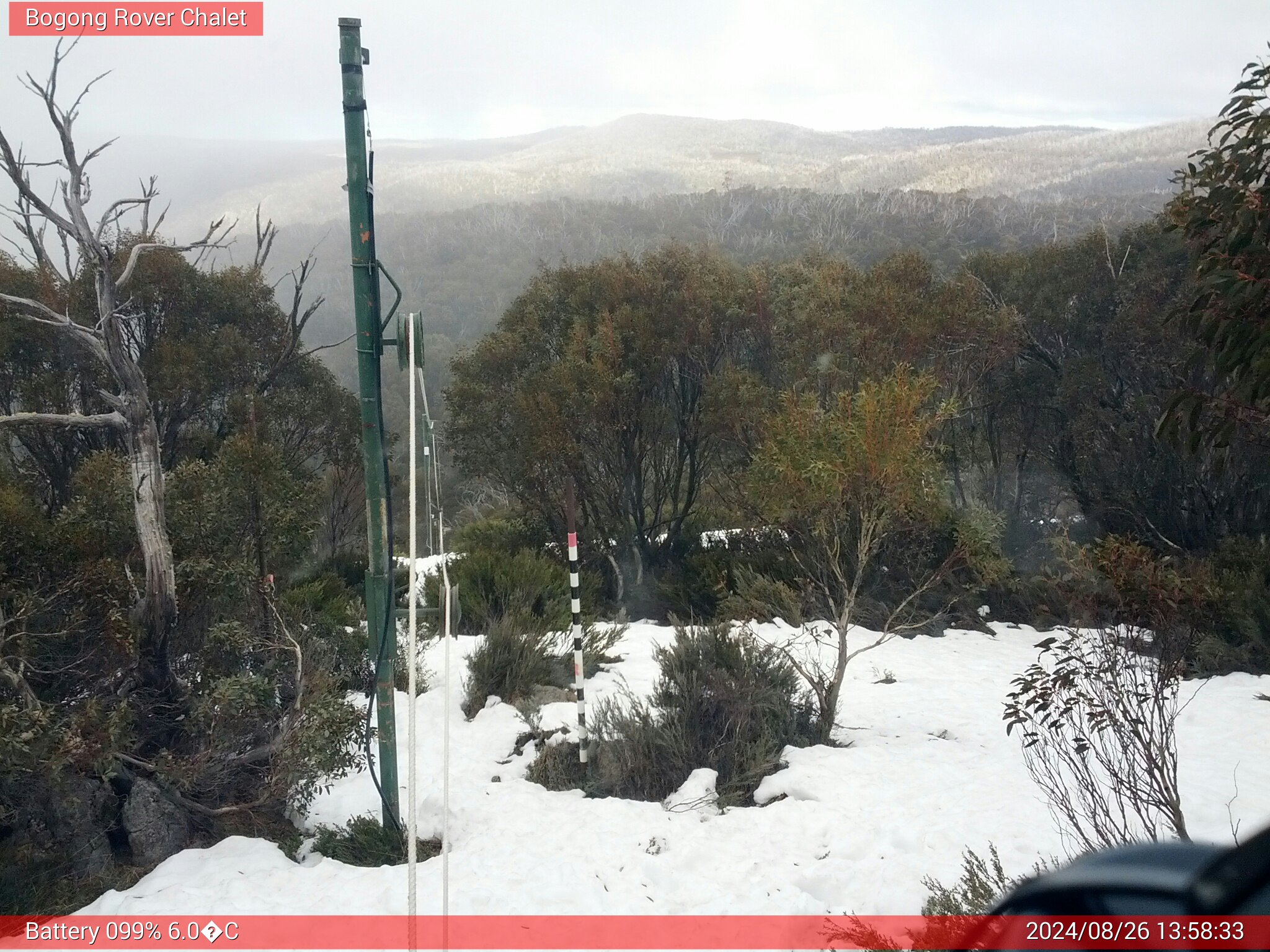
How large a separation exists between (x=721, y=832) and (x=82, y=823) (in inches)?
145

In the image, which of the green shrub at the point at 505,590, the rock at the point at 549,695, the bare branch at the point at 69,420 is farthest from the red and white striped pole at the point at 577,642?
the green shrub at the point at 505,590

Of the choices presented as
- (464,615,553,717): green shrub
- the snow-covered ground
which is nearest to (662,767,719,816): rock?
the snow-covered ground

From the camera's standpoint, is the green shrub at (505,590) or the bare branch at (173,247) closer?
the bare branch at (173,247)

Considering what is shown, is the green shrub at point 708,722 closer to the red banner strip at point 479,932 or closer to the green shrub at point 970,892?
the red banner strip at point 479,932

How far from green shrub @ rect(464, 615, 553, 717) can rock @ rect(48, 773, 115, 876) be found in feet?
9.94

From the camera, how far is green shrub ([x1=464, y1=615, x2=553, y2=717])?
7797mm

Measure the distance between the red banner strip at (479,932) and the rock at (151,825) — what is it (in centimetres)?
72

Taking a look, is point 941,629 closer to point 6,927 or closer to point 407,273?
point 6,927

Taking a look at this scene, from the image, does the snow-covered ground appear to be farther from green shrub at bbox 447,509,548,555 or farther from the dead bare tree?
green shrub at bbox 447,509,548,555

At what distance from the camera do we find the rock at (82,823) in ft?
16.0

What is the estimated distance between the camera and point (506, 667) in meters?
8.05

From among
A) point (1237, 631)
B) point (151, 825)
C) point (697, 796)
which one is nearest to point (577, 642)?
point (697, 796)

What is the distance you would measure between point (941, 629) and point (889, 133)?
103m

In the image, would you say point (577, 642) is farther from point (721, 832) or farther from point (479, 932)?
point (479, 932)
